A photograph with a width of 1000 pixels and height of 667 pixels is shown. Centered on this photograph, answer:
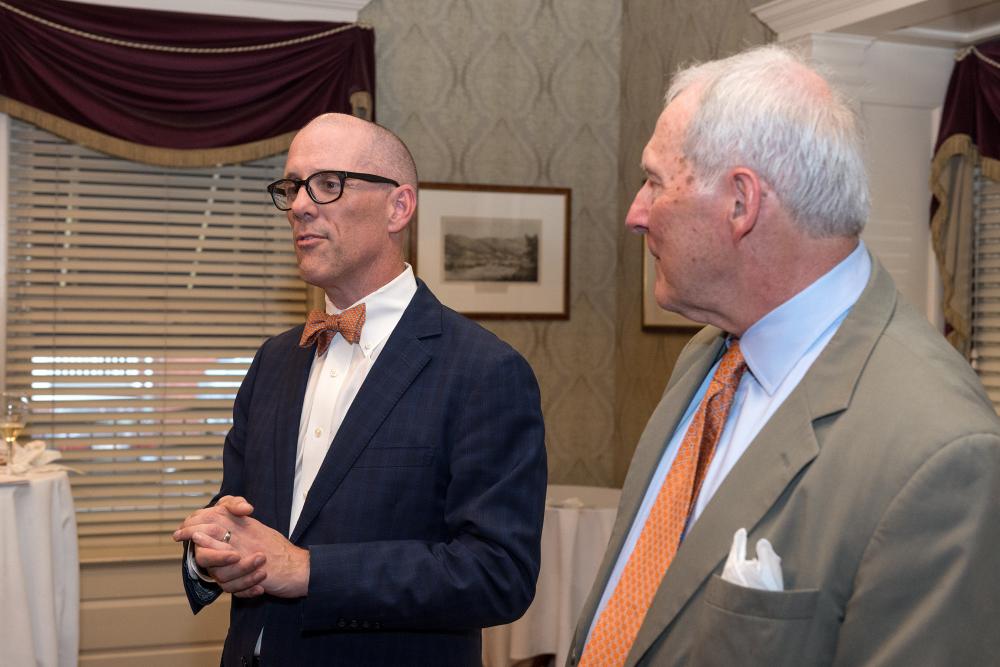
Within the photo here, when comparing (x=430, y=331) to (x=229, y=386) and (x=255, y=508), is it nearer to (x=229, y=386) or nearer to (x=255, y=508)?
(x=255, y=508)

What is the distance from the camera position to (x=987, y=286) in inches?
150

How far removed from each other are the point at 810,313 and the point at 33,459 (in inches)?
126

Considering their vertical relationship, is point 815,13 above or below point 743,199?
above

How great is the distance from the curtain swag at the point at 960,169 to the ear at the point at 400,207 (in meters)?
2.46

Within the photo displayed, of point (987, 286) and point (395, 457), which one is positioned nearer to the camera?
point (395, 457)

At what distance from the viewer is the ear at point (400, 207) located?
6.66 ft

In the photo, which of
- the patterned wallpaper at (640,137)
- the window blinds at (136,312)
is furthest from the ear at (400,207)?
the window blinds at (136,312)

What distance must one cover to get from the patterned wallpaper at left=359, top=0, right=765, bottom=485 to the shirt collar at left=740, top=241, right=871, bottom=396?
139 inches

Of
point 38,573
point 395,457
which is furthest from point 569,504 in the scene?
point 395,457

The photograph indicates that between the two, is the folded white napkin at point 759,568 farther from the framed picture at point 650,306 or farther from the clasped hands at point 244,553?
the framed picture at point 650,306

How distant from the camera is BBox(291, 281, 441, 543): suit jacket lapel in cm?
179

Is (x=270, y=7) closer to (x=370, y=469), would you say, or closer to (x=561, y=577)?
(x=561, y=577)

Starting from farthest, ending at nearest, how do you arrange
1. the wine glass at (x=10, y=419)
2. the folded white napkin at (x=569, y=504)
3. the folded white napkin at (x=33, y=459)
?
the folded white napkin at (x=569, y=504), the wine glass at (x=10, y=419), the folded white napkin at (x=33, y=459)

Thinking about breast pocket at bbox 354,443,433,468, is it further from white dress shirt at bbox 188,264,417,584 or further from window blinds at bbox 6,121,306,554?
window blinds at bbox 6,121,306,554
